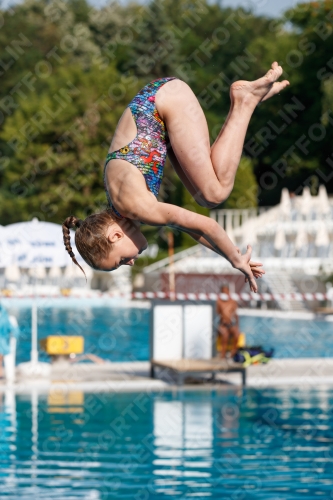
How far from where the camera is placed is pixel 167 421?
12562mm

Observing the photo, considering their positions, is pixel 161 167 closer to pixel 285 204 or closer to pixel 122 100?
pixel 285 204

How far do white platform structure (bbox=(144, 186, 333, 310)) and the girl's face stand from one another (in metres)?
29.0

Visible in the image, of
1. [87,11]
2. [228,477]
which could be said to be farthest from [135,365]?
[87,11]

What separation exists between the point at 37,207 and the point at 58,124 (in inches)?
193

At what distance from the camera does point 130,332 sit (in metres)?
27.1

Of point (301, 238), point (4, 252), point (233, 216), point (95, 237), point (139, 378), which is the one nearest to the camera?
point (95, 237)

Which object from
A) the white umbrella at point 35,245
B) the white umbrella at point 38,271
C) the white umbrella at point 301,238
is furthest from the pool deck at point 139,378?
the white umbrella at point 301,238

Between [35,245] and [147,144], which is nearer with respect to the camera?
[147,144]

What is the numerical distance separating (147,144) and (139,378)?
37.5 ft

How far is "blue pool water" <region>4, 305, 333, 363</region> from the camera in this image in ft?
69.8

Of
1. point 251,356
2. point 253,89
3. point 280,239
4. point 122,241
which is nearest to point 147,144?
point 122,241

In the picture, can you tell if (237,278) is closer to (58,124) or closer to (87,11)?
(58,124)

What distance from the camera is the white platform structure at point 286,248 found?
34.6m

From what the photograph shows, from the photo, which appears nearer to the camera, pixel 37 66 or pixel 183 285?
pixel 183 285
